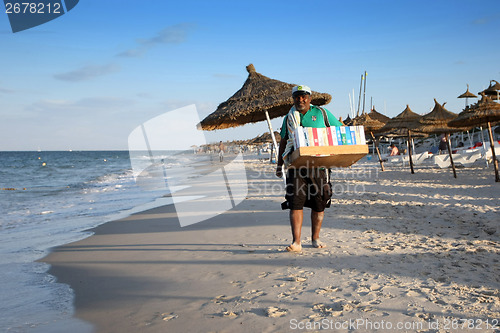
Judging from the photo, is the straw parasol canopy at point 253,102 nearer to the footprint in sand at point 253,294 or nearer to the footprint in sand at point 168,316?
the footprint in sand at point 253,294

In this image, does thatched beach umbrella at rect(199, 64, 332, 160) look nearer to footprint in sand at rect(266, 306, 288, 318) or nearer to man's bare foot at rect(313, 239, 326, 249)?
man's bare foot at rect(313, 239, 326, 249)

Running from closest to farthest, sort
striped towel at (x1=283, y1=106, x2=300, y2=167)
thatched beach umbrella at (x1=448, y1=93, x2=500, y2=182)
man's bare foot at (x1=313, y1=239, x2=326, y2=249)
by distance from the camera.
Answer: striped towel at (x1=283, y1=106, x2=300, y2=167) → man's bare foot at (x1=313, y1=239, x2=326, y2=249) → thatched beach umbrella at (x1=448, y1=93, x2=500, y2=182)

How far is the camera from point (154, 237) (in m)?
6.36

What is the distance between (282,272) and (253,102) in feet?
13.7

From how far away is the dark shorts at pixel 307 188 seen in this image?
429cm

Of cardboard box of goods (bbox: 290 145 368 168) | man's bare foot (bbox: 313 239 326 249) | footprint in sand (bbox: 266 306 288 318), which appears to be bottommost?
man's bare foot (bbox: 313 239 326 249)

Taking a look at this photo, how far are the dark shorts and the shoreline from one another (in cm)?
63

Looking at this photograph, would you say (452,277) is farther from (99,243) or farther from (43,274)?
(99,243)

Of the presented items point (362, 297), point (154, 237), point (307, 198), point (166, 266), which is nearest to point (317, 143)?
point (307, 198)

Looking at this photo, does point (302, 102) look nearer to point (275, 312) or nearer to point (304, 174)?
point (304, 174)

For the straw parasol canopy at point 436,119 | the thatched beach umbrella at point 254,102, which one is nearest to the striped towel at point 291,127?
the thatched beach umbrella at point 254,102

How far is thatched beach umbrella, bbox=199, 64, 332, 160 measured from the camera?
23.6 feet

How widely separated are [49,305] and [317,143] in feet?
10.2

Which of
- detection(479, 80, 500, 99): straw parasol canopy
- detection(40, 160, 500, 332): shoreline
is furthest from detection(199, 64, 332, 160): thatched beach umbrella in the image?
detection(479, 80, 500, 99): straw parasol canopy
